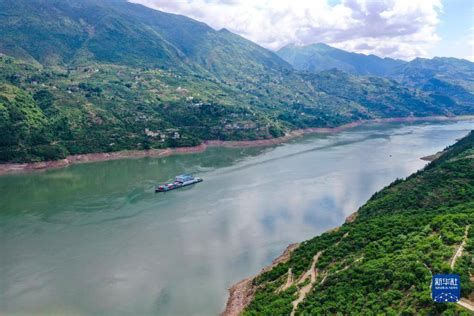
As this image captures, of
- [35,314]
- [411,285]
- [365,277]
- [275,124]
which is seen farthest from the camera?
A: [275,124]

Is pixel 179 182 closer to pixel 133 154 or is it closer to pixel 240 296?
pixel 133 154

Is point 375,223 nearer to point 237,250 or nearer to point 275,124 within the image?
point 237,250

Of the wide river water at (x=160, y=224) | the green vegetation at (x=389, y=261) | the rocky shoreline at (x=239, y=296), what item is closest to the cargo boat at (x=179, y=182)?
the wide river water at (x=160, y=224)

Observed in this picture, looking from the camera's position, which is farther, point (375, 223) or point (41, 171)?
point (41, 171)

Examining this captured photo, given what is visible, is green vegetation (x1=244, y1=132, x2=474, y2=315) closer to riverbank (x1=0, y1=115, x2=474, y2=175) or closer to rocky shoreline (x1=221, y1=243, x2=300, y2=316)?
rocky shoreline (x1=221, y1=243, x2=300, y2=316)

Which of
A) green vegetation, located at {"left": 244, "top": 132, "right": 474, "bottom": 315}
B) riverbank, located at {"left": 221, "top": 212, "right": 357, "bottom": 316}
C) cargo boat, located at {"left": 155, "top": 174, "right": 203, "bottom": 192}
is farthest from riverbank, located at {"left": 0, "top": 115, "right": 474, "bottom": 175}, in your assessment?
green vegetation, located at {"left": 244, "top": 132, "right": 474, "bottom": 315}

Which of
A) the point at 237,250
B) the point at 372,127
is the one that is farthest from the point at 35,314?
the point at 372,127

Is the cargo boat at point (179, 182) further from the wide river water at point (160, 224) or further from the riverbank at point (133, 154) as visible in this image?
Answer: the riverbank at point (133, 154)
